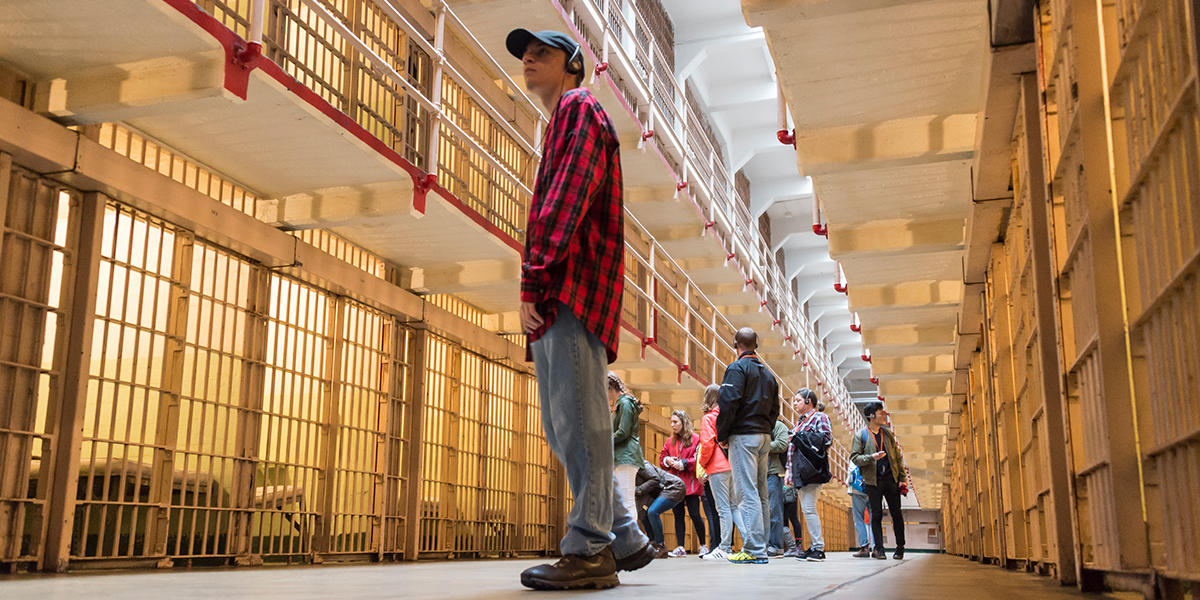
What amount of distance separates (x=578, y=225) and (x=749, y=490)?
441cm

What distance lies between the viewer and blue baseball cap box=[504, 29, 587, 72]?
3.50 meters

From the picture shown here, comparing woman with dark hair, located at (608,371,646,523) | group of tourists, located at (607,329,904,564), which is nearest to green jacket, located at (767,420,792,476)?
group of tourists, located at (607,329,904,564)

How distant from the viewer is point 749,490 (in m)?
7.20

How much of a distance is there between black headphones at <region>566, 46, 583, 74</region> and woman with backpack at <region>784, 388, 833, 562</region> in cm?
642

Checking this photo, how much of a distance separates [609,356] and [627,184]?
1040 cm

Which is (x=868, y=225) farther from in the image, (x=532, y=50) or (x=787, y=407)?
(x=787, y=407)

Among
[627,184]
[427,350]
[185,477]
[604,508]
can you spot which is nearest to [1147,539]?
[604,508]

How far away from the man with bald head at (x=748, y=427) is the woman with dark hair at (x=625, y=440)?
129 centimetres

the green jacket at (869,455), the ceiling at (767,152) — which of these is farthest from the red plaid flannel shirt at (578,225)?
the green jacket at (869,455)

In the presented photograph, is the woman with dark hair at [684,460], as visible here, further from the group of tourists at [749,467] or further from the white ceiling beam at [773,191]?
the white ceiling beam at [773,191]

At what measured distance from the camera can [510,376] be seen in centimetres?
1223

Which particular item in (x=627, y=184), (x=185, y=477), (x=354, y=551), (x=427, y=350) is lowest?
(x=354, y=551)

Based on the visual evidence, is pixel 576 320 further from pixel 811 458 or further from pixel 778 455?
pixel 778 455

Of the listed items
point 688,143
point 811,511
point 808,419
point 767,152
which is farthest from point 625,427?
point 767,152
